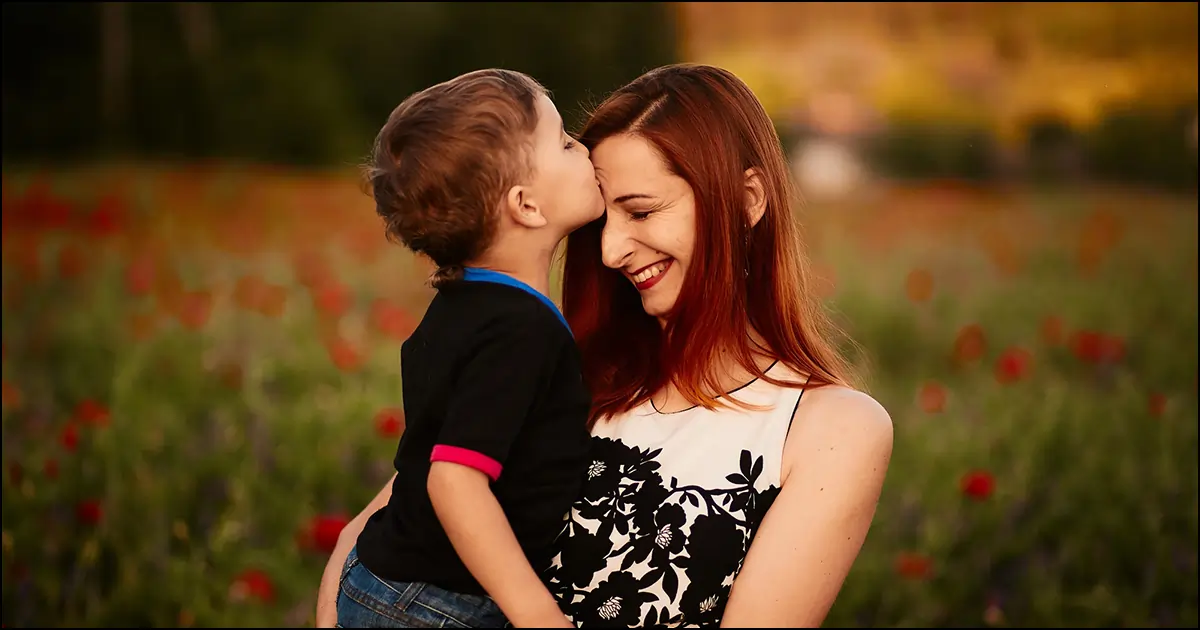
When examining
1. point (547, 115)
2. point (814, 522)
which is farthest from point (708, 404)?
point (547, 115)

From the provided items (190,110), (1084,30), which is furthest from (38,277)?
(1084,30)

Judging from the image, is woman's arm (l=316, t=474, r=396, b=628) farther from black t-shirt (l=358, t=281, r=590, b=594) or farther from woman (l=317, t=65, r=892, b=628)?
black t-shirt (l=358, t=281, r=590, b=594)

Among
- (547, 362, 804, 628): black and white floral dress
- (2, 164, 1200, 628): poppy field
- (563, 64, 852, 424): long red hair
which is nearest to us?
(547, 362, 804, 628): black and white floral dress

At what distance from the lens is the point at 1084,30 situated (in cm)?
581

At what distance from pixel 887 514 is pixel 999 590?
18.0 inches

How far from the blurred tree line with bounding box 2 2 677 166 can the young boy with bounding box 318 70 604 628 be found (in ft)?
13.8

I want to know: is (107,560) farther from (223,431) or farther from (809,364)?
(809,364)

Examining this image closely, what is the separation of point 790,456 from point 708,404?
0.18 metres

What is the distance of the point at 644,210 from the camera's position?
194cm

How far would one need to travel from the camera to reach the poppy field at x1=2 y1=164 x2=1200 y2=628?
124 inches

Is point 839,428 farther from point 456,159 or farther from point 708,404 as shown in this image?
point 456,159

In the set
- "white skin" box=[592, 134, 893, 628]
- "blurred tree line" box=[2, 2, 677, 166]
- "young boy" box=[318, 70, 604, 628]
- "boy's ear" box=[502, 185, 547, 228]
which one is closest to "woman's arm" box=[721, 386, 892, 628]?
"white skin" box=[592, 134, 893, 628]

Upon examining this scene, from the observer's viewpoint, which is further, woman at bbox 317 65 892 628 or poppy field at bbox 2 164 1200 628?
Result: poppy field at bbox 2 164 1200 628

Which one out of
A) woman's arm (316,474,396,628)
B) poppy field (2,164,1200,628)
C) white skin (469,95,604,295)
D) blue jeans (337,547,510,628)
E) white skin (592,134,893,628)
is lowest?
poppy field (2,164,1200,628)
